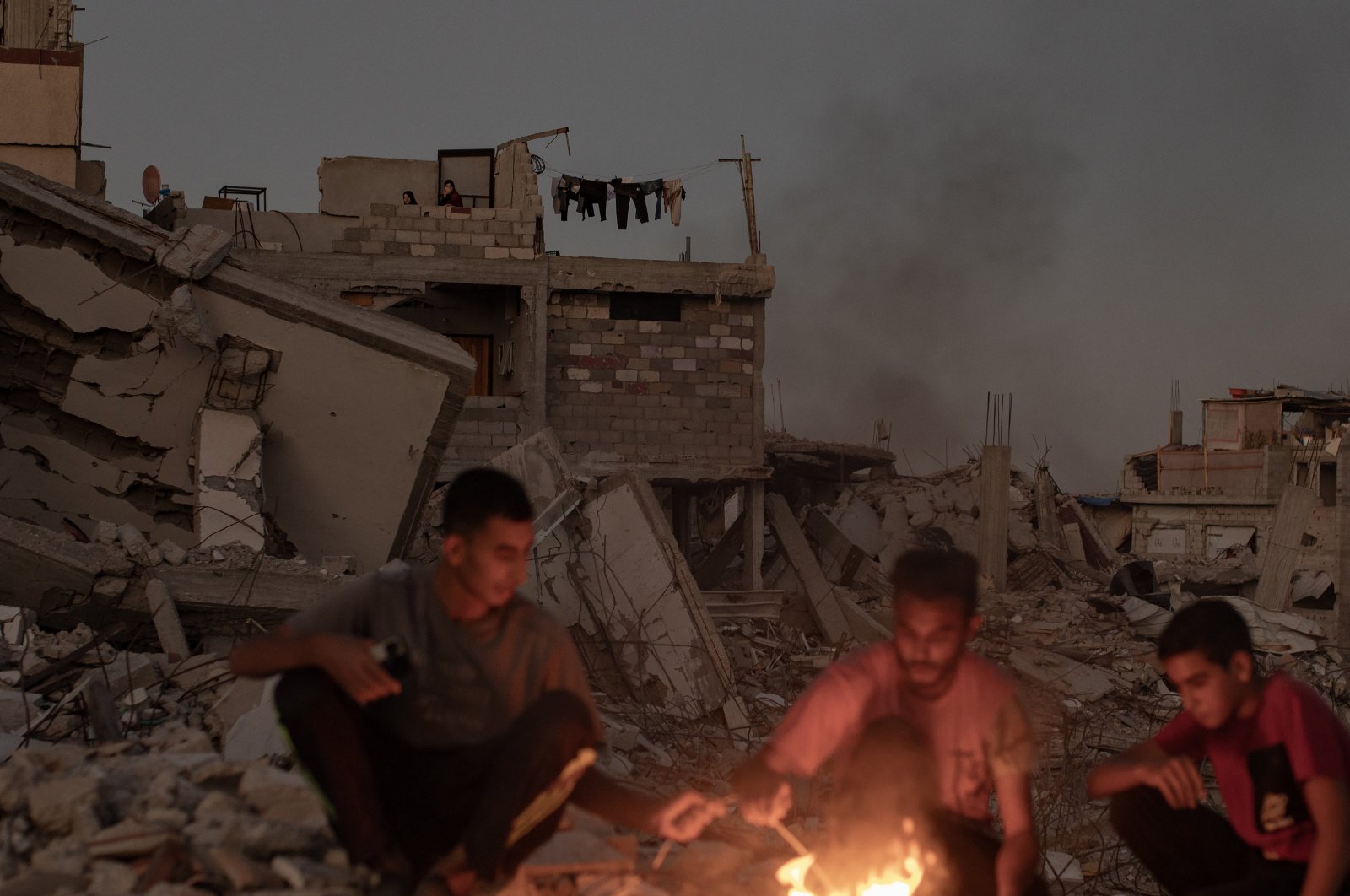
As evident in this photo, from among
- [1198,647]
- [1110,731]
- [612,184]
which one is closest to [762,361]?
[612,184]

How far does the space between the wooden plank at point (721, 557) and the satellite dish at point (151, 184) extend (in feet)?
37.7

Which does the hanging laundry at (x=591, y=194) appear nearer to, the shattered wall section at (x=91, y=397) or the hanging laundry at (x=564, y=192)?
the hanging laundry at (x=564, y=192)

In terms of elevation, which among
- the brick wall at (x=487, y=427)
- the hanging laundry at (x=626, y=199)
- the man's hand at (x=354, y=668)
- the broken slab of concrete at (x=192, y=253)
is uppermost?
the hanging laundry at (x=626, y=199)

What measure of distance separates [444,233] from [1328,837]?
59.1 ft

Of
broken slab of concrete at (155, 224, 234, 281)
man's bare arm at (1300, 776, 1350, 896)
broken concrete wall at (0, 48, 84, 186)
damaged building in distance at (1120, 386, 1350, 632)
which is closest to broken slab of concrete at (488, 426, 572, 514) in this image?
broken slab of concrete at (155, 224, 234, 281)

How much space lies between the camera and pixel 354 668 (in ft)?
9.28

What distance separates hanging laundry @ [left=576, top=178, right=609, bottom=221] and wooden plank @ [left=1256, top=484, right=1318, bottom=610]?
12.4m

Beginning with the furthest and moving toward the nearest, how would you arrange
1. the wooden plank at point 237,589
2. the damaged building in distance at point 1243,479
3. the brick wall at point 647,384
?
1. the damaged building in distance at point 1243,479
2. the brick wall at point 647,384
3. the wooden plank at point 237,589

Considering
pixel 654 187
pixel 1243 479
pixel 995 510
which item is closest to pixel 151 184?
pixel 654 187

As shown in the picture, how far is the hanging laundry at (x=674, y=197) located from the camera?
75.4ft

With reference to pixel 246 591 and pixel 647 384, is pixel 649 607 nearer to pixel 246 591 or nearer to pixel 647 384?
pixel 246 591

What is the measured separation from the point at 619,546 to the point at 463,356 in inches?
75.8

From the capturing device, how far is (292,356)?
29.1 feet

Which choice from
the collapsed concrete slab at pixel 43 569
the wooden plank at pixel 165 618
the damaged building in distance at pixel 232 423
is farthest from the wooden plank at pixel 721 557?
the collapsed concrete slab at pixel 43 569
